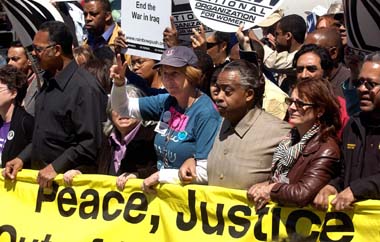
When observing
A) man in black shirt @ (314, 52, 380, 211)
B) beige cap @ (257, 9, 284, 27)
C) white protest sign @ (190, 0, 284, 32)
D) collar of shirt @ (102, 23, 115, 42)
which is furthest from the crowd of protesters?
collar of shirt @ (102, 23, 115, 42)

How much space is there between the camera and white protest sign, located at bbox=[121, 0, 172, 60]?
6.88m

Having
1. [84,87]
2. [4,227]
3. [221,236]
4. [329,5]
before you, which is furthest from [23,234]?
[329,5]

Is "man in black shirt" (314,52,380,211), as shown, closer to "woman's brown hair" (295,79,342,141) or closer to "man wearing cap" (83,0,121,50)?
"woman's brown hair" (295,79,342,141)

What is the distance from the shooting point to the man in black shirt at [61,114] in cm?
674

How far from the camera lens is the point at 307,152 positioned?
209 inches

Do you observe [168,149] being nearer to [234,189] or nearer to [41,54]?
[234,189]

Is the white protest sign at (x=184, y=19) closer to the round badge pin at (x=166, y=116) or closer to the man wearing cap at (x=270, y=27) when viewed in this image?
the round badge pin at (x=166, y=116)

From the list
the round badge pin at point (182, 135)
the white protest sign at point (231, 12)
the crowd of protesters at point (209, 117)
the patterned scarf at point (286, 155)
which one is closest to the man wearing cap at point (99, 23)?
the crowd of protesters at point (209, 117)

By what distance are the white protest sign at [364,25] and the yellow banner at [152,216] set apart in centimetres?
133

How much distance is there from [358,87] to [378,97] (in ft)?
0.60

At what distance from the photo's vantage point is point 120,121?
22.8ft

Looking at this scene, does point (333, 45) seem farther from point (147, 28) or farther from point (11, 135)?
point (11, 135)

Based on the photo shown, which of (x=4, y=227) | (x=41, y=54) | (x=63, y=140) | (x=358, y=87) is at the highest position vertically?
(x=358, y=87)

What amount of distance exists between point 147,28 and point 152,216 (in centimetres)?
150
